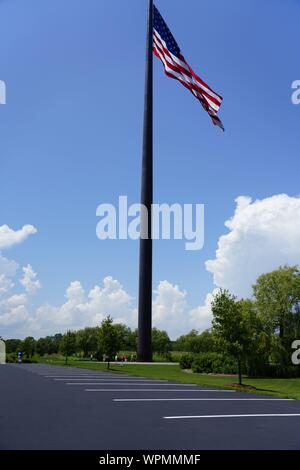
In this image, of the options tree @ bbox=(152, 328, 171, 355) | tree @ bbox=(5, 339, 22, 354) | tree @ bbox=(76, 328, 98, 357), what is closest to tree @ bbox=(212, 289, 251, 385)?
tree @ bbox=(152, 328, 171, 355)

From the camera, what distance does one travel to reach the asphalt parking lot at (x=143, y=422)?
7.53 metres

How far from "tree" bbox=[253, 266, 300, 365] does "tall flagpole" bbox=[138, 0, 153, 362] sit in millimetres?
9380

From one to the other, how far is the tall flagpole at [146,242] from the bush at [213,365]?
18.9ft

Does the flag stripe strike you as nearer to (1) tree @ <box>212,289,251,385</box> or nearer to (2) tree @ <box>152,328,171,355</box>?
(1) tree @ <box>212,289,251,385</box>

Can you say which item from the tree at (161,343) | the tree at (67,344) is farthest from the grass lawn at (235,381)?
the tree at (161,343)

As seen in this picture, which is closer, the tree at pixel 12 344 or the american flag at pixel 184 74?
the american flag at pixel 184 74

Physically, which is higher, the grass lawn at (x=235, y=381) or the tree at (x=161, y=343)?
the grass lawn at (x=235, y=381)

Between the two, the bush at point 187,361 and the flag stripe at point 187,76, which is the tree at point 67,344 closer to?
the bush at point 187,361

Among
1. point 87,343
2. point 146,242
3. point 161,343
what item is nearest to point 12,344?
point 87,343

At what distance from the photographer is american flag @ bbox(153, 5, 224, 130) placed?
98.9ft

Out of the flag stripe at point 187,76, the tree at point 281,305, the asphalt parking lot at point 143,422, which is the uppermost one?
the flag stripe at point 187,76

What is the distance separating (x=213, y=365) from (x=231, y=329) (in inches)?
481

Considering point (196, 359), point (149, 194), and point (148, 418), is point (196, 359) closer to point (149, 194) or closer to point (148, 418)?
point (149, 194)

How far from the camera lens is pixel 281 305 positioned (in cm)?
3556
